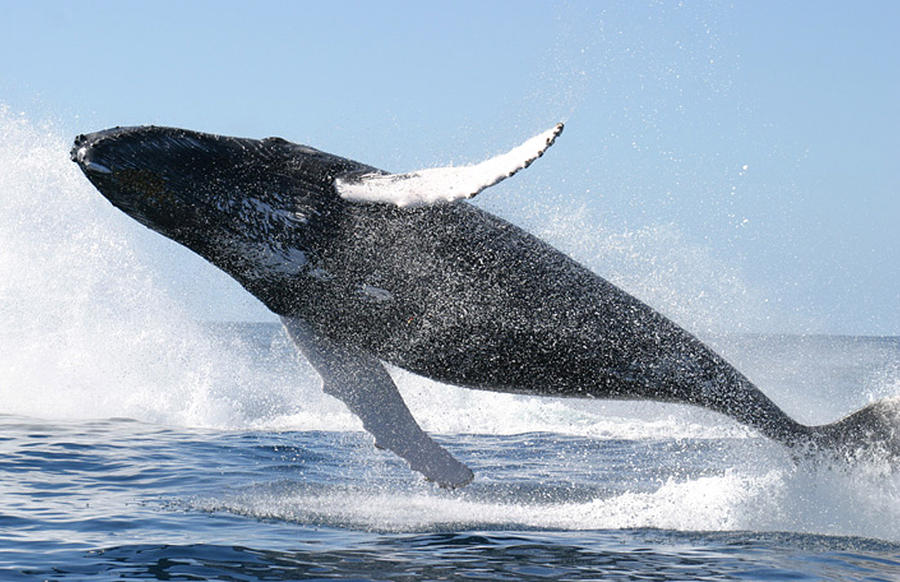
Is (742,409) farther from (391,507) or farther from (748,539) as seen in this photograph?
(391,507)

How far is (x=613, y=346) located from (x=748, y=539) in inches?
69.9

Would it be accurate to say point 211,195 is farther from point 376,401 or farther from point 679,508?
point 679,508

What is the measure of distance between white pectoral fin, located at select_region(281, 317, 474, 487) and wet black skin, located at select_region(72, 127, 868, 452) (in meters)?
0.30

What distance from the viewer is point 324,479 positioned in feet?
36.3

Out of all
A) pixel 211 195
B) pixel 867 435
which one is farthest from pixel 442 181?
pixel 867 435

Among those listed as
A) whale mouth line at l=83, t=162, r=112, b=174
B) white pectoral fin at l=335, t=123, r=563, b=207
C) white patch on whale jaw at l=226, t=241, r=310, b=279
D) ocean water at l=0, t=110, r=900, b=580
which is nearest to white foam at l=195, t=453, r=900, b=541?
ocean water at l=0, t=110, r=900, b=580

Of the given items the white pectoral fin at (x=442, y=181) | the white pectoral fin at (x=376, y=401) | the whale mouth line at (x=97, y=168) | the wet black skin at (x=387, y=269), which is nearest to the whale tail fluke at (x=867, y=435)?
the wet black skin at (x=387, y=269)

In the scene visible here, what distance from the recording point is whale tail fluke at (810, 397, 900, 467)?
794 centimetres

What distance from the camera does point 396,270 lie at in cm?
730

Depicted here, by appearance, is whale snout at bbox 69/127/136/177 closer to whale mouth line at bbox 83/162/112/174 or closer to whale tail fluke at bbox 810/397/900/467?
whale mouth line at bbox 83/162/112/174

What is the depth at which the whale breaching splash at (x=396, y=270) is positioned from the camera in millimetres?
7293

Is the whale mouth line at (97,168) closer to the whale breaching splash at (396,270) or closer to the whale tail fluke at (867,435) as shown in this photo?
the whale breaching splash at (396,270)

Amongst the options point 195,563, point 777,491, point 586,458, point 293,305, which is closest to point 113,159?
point 293,305

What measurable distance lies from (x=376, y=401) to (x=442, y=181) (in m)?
2.34
